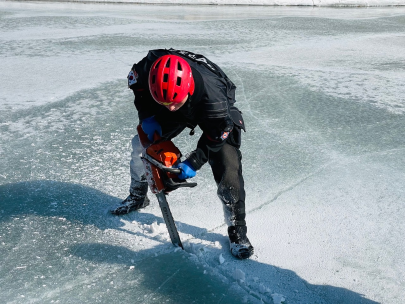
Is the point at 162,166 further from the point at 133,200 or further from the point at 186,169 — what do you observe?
the point at 133,200

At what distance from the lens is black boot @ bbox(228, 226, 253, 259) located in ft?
9.07

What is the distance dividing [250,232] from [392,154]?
6.07 ft

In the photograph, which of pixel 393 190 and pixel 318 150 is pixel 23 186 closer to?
pixel 318 150

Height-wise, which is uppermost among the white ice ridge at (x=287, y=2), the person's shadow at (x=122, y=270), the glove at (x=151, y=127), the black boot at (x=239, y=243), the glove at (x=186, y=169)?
the white ice ridge at (x=287, y=2)

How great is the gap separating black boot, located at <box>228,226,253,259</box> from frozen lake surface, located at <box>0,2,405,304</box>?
6 centimetres

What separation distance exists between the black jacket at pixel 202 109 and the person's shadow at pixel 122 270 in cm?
61

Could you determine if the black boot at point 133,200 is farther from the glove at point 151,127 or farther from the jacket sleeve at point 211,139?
the jacket sleeve at point 211,139

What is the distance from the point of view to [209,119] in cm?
256

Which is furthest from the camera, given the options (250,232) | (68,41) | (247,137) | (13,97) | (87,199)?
(68,41)

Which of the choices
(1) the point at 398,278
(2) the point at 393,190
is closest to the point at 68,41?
(2) the point at 393,190

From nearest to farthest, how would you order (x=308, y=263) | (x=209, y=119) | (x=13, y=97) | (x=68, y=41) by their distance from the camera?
(x=209, y=119)
(x=308, y=263)
(x=13, y=97)
(x=68, y=41)

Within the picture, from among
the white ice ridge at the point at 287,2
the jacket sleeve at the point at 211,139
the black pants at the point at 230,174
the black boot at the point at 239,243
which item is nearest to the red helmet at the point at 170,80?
the jacket sleeve at the point at 211,139

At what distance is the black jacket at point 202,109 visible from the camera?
8.36ft

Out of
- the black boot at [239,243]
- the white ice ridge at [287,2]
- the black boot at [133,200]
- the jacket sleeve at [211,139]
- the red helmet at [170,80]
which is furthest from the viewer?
the white ice ridge at [287,2]
